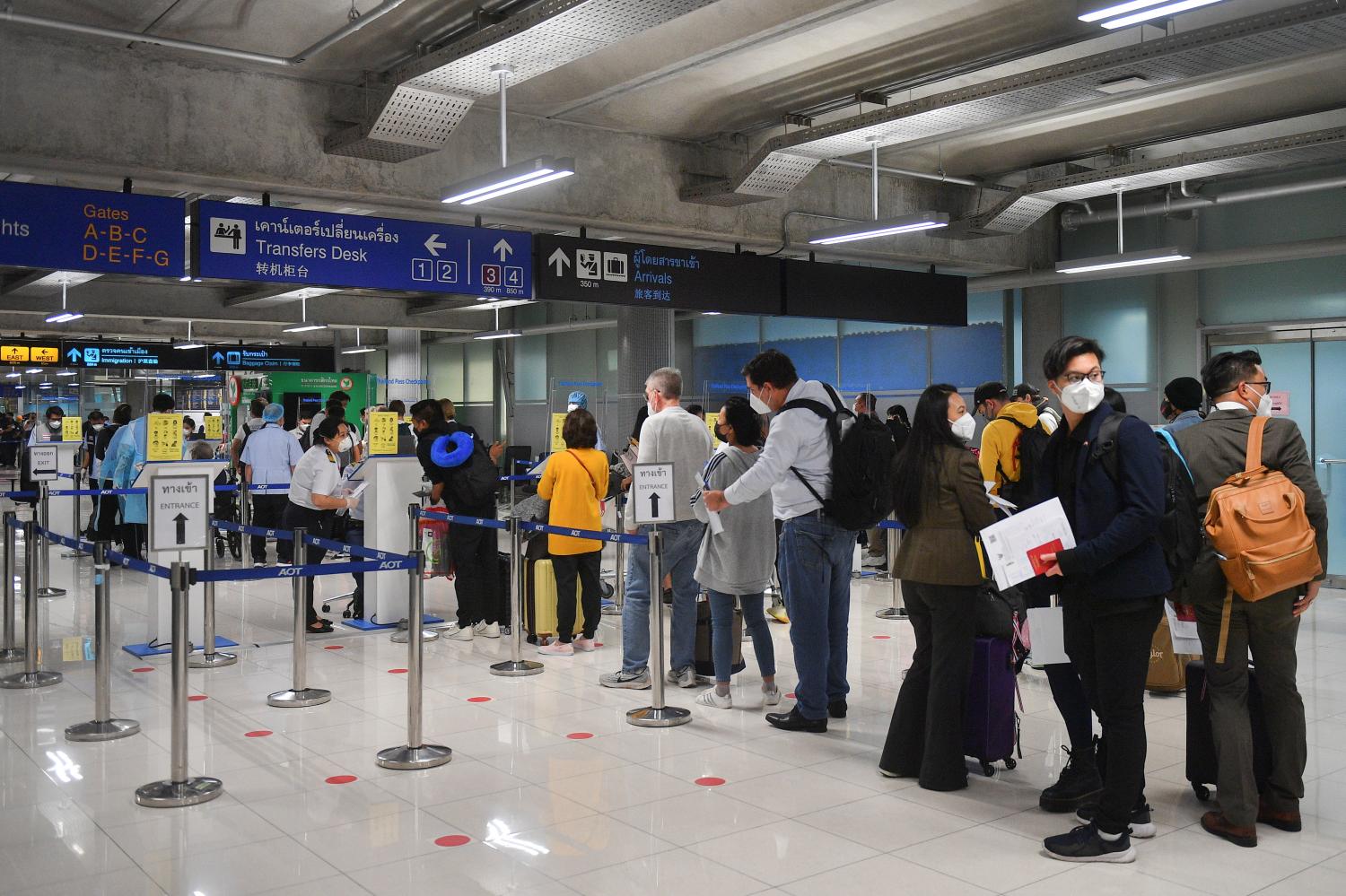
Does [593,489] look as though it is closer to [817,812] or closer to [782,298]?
[817,812]

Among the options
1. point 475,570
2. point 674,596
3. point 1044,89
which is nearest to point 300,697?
point 475,570

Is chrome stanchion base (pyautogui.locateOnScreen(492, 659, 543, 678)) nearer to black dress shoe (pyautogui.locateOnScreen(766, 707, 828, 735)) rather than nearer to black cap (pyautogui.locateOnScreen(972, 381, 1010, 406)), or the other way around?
black dress shoe (pyautogui.locateOnScreen(766, 707, 828, 735))

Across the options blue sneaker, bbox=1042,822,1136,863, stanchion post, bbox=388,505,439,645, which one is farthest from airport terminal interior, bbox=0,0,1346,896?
stanchion post, bbox=388,505,439,645

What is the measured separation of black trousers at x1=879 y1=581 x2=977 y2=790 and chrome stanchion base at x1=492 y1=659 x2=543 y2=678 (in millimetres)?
2741

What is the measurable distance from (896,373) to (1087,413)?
12008mm

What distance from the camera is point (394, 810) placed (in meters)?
4.34

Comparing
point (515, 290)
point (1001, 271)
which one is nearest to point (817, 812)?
point (515, 290)

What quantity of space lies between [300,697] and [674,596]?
212cm

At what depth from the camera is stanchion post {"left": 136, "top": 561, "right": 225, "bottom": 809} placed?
4.46 m

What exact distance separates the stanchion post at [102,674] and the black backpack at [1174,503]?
4.31 metres

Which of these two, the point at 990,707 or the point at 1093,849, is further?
the point at 990,707

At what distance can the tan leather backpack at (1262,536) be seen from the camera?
3.75 meters

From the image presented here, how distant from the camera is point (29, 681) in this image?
6.57 meters

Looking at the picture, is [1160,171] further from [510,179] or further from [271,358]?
[271,358]
